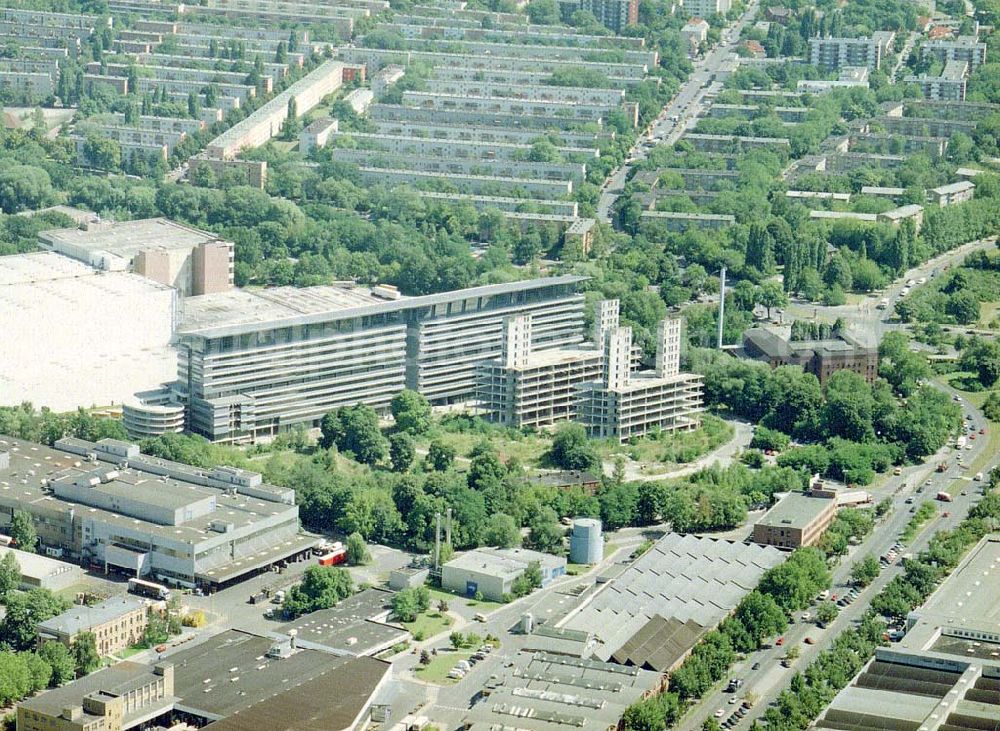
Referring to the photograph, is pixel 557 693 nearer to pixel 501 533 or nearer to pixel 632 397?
pixel 501 533

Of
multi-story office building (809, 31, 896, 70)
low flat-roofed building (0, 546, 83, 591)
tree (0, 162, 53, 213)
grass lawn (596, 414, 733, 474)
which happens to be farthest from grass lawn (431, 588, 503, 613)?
multi-story office building (809, 31, 896, 70)

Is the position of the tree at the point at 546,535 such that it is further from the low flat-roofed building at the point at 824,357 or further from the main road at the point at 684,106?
the main road at the point at 684,106

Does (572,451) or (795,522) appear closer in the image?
(795,522)

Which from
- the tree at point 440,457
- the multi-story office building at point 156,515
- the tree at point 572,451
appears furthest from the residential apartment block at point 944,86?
the multi-story office building at point 156,515

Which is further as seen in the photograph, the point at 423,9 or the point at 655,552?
the point at 423,9

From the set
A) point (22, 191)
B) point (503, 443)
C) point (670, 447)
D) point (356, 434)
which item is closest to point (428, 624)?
point (356, 434)

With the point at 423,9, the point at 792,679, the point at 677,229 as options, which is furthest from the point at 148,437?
the point at 423,9

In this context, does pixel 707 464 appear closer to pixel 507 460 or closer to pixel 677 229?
pixel 507 460

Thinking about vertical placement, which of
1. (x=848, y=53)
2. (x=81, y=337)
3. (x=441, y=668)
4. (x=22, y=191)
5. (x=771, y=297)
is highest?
(x=848, y=53)
